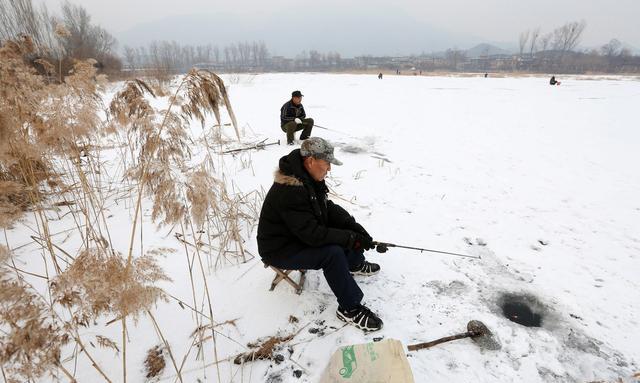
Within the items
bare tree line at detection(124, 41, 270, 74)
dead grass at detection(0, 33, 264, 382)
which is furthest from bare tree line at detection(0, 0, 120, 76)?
bare tree line at detection(124, 41, 270, 74)

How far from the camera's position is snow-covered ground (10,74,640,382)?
87.8 inches

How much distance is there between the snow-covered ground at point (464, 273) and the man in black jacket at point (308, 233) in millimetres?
266

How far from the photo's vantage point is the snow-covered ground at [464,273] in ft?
7.32

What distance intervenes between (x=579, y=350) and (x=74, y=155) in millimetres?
4042

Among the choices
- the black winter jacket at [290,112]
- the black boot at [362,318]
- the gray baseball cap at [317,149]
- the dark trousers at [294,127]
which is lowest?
the black boot at [362,318]

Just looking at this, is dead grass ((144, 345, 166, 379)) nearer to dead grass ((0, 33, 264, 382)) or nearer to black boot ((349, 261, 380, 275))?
dead grass ((0, 33, 264, 382))

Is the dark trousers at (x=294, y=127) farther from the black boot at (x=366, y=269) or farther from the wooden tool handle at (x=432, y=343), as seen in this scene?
the wooden tool handle at (x=432, y=343)

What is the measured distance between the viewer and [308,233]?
241cm

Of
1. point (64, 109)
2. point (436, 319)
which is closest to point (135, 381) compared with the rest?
point (64, 109)

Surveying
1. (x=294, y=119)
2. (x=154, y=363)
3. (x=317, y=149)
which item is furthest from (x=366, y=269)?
(x=294, y=119)

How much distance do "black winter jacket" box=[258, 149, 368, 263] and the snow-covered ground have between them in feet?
1.82

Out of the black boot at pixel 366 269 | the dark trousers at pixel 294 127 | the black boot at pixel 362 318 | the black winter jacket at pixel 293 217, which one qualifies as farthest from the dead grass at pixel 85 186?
the dark trousers at pixel 294 127

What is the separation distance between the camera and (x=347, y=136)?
830cm

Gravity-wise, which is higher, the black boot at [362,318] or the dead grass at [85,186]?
the dead grass at [85,186]
